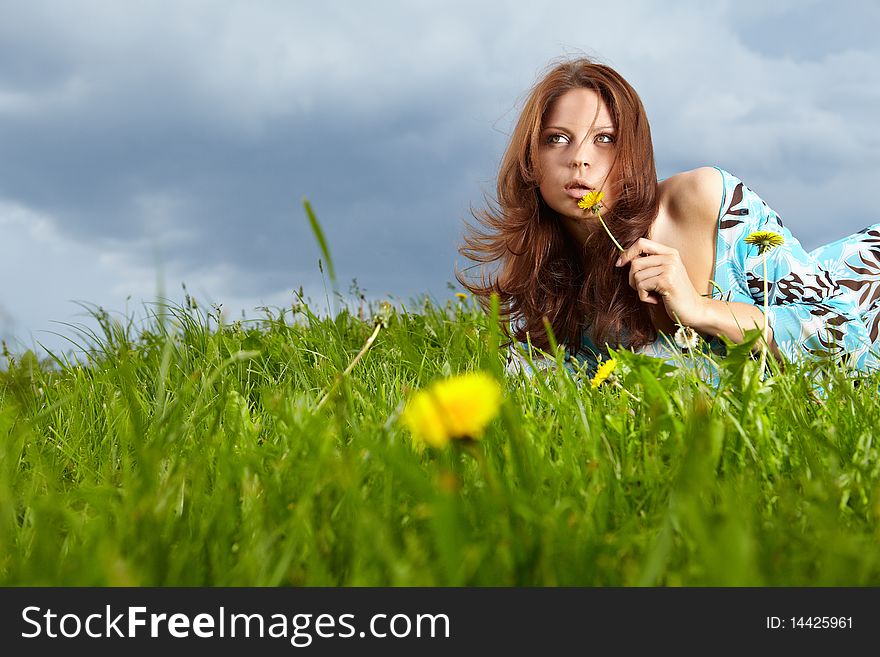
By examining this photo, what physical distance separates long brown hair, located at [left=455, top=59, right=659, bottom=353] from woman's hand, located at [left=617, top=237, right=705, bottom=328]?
1.53 feet

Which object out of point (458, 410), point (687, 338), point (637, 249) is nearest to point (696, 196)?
point (637, 249)

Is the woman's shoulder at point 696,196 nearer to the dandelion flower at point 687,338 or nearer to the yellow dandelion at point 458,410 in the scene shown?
the dandelion flower at point 687,338

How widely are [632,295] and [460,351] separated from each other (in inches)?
31.5

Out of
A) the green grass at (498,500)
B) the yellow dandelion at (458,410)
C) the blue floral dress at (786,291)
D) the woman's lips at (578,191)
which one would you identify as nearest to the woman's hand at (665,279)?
the blue floral dress at (786,291)

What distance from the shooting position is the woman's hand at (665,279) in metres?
2.63

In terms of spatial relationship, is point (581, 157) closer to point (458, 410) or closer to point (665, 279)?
point (665, 279)

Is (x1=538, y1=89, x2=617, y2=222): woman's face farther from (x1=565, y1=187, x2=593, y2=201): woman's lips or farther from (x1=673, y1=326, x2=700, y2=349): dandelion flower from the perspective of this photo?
(x1=673, y1=326, x2=700, y2=349): dandelion flower

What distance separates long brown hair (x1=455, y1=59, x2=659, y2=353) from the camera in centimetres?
319

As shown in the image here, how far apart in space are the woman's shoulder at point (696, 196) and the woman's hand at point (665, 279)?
54 cm

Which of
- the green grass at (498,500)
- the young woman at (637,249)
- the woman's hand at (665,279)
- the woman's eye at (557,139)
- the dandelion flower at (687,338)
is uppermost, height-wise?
the woman's eye at (557,139)

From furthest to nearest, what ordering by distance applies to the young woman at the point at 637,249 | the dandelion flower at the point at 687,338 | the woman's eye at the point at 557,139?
the woman's eye at the point at 557,139, the young woman at the point at 637,249, the dandelion flower at the point at 687,338

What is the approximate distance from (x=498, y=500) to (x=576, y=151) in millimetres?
2516
